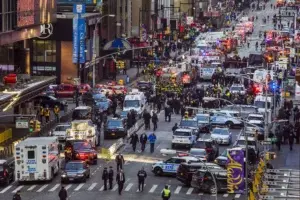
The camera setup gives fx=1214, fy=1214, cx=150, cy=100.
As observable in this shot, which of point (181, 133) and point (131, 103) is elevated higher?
point (131, 103)

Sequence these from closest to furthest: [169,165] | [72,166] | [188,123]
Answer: [72,166]
[169,165]
[188,123]

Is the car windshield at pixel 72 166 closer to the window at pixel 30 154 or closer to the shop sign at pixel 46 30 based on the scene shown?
the window at pixel 30 154

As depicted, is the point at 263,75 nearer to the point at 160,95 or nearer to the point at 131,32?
the point at 160,95

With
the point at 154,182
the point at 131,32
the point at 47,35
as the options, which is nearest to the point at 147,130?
the point at 154,182

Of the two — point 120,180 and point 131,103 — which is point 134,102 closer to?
point 131,103

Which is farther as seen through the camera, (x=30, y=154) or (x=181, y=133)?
(x=181, y=133)

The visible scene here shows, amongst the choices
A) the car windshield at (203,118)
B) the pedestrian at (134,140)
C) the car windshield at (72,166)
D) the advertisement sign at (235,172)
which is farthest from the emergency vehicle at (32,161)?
the car windshield at (203,118)

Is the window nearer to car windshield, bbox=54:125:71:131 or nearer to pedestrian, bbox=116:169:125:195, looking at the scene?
pedestrian, bbox=116:169:125:195

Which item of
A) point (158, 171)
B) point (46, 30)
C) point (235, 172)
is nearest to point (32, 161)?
point (158, 171)
